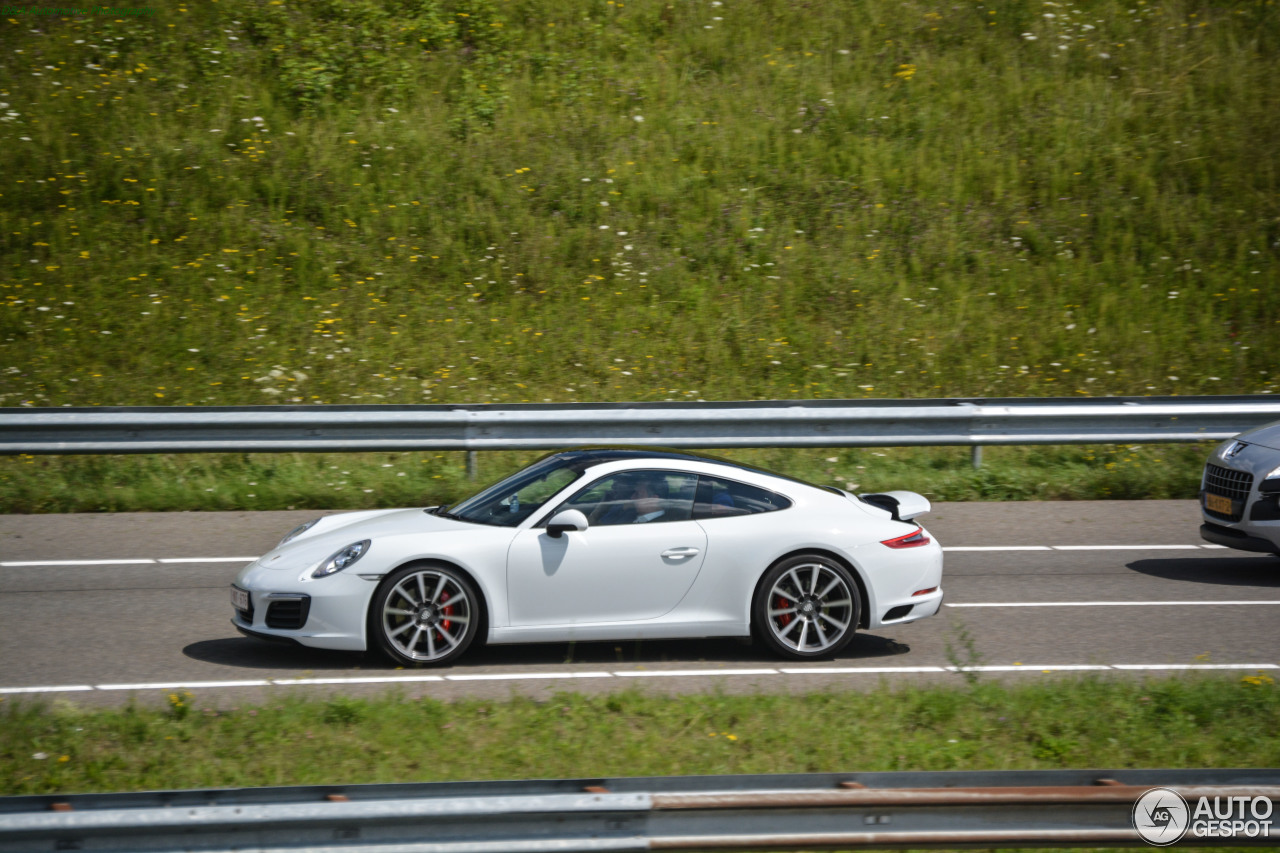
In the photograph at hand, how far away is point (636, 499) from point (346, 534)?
1775 mm

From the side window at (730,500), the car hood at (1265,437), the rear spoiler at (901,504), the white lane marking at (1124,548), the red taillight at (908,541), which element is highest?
the car hood at (1265,437)

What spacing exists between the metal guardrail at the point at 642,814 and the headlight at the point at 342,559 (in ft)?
10.1

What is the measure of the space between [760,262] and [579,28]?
6.99m

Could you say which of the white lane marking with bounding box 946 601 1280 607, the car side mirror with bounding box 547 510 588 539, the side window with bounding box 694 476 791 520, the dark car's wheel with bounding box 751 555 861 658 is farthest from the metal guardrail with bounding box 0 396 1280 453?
the car side mirror with bounding box 547 510 588 539

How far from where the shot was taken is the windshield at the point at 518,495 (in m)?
6.70

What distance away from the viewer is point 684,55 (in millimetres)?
20297

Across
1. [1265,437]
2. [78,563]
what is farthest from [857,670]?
[78,563]

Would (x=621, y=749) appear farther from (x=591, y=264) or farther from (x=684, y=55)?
(x=684, y=55)

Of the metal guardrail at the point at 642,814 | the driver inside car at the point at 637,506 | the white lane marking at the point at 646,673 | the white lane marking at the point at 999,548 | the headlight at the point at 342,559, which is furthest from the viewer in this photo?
the white lane marking at the point at 999,548

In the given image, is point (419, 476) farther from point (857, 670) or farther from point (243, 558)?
point (857, 670)

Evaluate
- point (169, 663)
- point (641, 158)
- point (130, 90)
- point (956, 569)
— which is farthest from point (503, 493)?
point (130, 90)

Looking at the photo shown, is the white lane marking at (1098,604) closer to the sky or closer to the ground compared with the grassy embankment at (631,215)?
closer to the ground

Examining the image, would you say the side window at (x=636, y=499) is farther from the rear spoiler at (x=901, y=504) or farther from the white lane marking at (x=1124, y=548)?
the white lane marking at (x=1124, y=548)

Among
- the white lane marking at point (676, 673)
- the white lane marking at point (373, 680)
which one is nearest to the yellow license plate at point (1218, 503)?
the white lane marking at point (676, 673)
